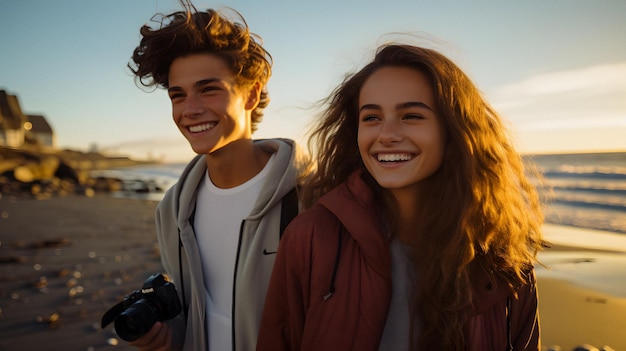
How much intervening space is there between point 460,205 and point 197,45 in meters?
1.92

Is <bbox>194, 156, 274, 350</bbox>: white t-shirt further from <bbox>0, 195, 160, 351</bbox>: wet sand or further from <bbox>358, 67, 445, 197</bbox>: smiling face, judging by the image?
<bbox>0, 195, 160, 351</bbox>: wet sand

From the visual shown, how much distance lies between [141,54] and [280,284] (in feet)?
6.84

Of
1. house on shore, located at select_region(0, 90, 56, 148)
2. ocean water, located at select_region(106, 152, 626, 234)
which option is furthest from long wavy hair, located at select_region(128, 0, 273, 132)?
house on shore, located at select_region(0, 90, 56, 148)

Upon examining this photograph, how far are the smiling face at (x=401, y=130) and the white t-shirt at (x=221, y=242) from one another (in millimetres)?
988

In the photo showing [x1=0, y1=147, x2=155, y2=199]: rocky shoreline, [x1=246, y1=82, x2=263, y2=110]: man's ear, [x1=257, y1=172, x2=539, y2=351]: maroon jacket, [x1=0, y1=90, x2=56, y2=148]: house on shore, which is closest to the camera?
[x1=257, y1=172, x2=539, y2=351]: maroon jacket

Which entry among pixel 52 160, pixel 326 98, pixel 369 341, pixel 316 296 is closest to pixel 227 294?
pixel 316 296

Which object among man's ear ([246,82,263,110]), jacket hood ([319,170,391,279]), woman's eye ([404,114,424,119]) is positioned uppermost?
man's ear ([246,82,263,110])

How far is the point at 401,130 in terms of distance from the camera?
185 centimetres

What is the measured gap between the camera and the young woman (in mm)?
1792

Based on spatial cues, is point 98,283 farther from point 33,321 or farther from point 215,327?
point 215,327

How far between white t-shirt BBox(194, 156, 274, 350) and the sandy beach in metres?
1.94

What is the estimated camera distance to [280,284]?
193cm

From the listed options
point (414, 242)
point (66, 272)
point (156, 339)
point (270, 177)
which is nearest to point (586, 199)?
point (414, 242)

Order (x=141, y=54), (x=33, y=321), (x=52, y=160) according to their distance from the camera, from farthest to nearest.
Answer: (x=52, y=160) → (x=33, y=321) → (x=141, y=54)
